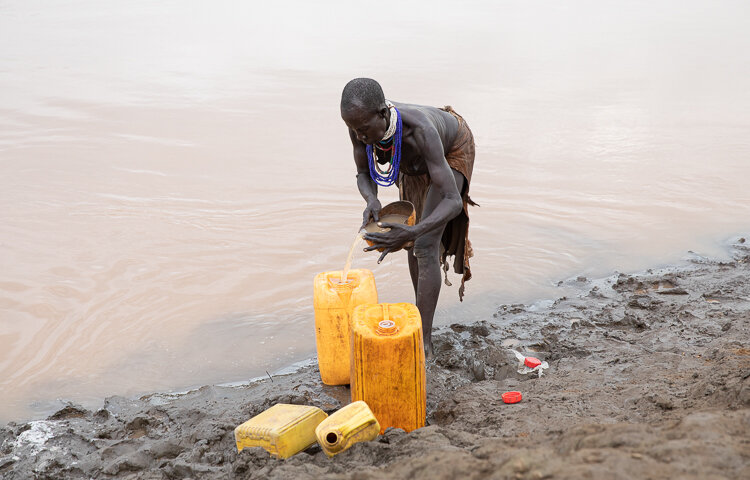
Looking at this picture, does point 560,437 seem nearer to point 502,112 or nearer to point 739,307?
point 739,307

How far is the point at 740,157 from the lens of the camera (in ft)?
24.0

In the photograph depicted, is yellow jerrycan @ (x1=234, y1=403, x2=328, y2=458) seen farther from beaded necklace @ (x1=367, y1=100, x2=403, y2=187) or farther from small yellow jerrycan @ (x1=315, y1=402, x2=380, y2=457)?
beaded necklace @ (x1=367, y1=100, x2=403, y2=187)

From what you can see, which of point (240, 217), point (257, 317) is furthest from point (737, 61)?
point (257, 317)

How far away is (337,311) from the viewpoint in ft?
10.4

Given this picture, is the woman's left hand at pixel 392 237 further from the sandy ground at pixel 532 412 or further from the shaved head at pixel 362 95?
the sandy ground at pixel 532 412

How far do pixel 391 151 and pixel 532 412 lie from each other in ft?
4.35

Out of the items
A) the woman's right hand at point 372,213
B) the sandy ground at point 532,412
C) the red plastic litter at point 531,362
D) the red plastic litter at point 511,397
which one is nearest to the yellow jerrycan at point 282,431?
the sandy ground at point 532,412

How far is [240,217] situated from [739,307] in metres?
A: 3.66

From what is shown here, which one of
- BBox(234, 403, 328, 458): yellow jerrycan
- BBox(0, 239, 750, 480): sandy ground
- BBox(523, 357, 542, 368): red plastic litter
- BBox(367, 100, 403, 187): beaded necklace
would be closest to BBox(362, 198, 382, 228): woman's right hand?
BBox(367, 100, 403, 187): beaded necklace

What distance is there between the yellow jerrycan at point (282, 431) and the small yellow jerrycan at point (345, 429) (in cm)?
9

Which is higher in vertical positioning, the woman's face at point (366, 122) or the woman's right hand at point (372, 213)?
the woman's face at point (366, 122)

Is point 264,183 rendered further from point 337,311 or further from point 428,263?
point 337,311

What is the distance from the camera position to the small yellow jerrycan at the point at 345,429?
244 cm

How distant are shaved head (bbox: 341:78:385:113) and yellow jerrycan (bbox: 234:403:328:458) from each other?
1.26 metres
